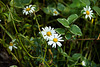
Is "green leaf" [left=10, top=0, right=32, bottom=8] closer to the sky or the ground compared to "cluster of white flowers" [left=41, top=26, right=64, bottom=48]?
closer to the sky

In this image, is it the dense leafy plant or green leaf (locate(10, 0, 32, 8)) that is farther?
green leaf (locate(10, 0, 32, 8))

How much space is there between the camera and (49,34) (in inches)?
38.2

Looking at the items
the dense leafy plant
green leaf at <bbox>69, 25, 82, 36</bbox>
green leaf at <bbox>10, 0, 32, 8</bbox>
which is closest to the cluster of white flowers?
the dense leafy plant

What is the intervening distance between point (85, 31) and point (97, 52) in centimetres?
23

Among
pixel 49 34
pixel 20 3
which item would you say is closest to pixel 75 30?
pixel 49 34

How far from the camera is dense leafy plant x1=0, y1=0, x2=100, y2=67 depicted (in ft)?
3.34

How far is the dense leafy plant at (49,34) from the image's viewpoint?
3.34ft

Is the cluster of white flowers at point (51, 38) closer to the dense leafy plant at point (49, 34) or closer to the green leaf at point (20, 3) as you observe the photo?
the dense leafy plant at point (49, 34)

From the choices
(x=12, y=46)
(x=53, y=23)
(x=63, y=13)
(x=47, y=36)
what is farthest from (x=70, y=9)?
(x=12, y=46)

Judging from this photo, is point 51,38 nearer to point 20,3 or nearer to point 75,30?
point 75,30

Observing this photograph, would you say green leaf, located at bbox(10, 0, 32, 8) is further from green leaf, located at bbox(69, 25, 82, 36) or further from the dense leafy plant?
green leaf, located at bbox(69, 25, 82, 36)

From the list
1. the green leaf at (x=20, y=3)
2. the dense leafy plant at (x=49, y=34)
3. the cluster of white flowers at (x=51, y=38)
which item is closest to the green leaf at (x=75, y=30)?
the dense leafy plant at (x=49, y=34)

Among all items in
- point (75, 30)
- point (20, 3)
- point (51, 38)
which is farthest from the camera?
point (20, 3)

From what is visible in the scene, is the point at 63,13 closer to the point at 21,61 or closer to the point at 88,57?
the point at 88,57
